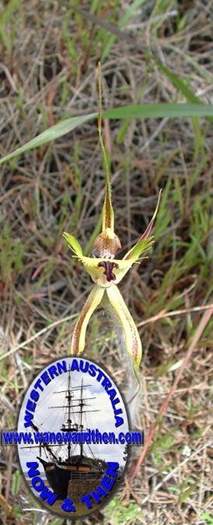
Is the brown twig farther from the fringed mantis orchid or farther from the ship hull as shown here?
the fringed mantis orchid

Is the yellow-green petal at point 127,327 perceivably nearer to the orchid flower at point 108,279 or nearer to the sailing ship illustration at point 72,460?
the orchid flower at point 108,279

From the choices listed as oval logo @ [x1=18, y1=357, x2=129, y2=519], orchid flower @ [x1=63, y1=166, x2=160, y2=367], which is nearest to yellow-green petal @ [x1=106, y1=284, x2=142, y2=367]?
orchid flower @ [x1=63, y1=166, x2=160, y2=367]

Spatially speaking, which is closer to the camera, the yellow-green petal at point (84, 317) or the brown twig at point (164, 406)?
the yellow-green petal at point (84, 317)

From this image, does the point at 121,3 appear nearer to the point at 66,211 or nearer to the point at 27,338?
the point at 66,211

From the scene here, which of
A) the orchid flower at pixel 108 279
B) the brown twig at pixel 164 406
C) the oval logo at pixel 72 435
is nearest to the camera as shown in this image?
the orchid flower at pixel 108 279

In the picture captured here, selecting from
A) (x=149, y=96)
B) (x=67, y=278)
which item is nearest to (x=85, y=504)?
(x=67, y=278)

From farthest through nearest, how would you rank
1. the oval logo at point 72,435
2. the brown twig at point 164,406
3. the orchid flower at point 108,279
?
the brown twig at point 164,406 < the oval logo at point 72,435 < the orchid flower at point 108,279

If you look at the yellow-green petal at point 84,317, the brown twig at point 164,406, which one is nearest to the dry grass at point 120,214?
the brown twig at point 164,406
